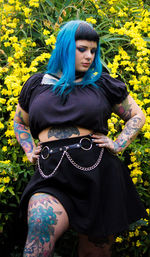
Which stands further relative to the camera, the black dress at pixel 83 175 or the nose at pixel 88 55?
the nose at pixel 88 55

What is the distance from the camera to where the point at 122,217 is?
220 centimetres

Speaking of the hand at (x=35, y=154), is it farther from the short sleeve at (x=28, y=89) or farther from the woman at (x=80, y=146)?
the short sleeve at (x=28, y=89)

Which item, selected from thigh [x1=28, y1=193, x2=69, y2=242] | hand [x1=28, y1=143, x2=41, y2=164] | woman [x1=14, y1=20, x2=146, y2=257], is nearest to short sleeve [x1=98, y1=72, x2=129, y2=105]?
woman [x1=14, y1=20, x2=146, y2=257]

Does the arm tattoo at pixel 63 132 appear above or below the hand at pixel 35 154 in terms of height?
above

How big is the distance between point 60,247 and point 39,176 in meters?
1.41

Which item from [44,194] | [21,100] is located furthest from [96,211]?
[21,100]

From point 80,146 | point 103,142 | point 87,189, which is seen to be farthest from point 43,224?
point 103,142

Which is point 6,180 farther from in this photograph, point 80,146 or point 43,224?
point 43,224

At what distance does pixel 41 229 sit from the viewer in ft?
6.15

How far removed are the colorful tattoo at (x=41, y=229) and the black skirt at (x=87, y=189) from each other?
0.37 feet

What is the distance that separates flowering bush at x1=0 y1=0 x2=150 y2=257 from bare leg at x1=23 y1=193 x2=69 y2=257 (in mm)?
952

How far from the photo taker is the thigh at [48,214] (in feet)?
6.23

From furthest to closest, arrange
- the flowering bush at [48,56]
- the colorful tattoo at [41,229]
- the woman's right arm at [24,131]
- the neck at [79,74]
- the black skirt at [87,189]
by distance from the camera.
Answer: the flowering bush at [48,56] → the woman's right arm at [24,131] → the neck at [79,74] → the black skirt at [87,189] → the colorful tattoo at [41,229]

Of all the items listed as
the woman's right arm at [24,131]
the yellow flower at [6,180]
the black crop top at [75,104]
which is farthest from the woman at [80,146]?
the yellow flower at [6,180]
